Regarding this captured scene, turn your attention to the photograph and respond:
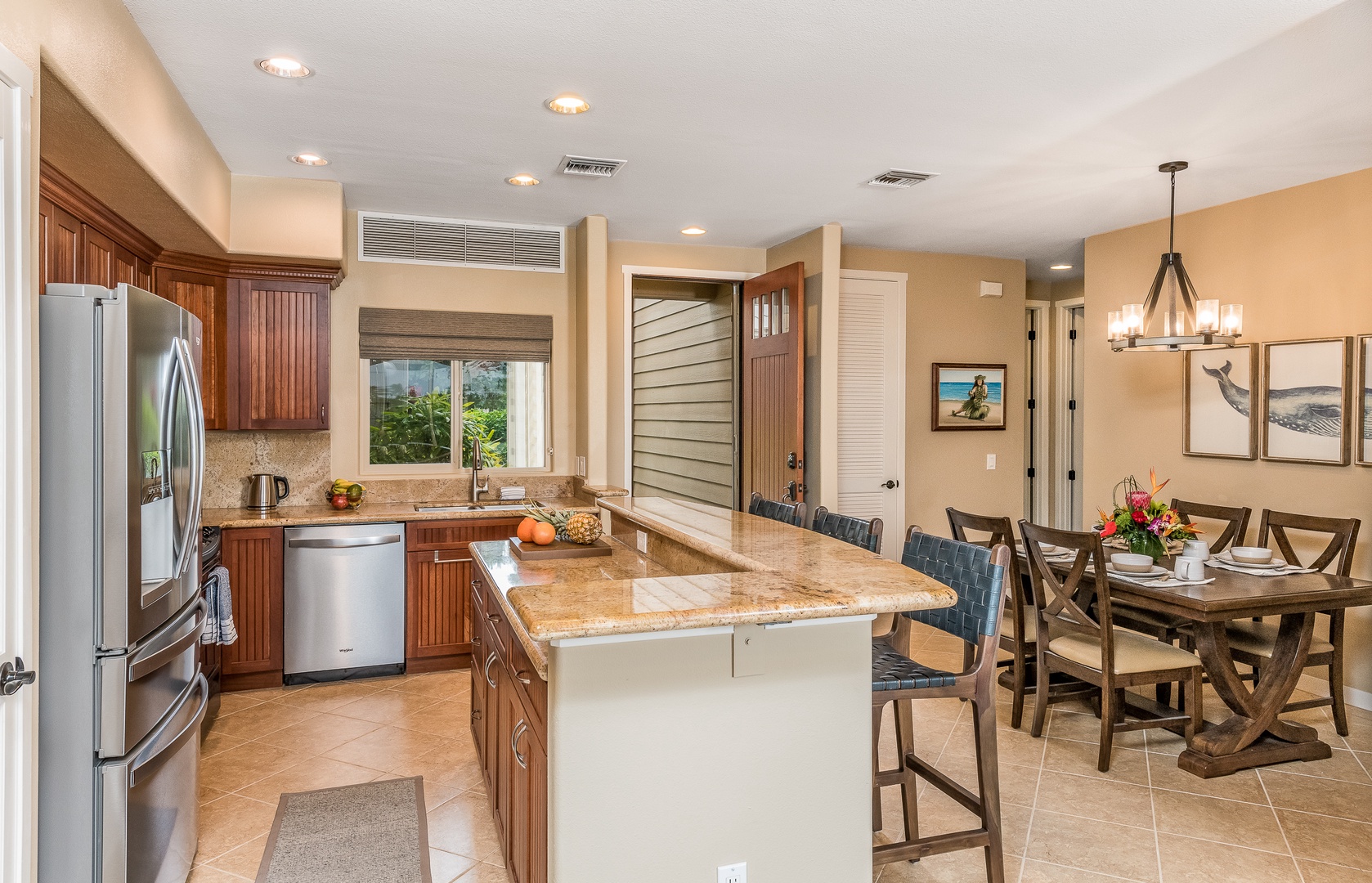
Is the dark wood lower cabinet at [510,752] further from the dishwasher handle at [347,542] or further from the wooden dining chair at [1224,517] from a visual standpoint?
the wooden dining chair at [1224,517]

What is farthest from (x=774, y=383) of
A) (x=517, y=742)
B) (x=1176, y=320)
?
(x=517, y=742)

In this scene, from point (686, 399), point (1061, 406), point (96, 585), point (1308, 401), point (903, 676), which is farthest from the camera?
point (686, 399)

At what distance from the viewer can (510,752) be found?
Result: 2271mm

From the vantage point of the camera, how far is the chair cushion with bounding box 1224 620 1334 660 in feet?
11.8

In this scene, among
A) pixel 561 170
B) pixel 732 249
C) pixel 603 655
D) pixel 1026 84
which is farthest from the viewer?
pixel 732 249

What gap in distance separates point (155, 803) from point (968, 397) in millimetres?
5482

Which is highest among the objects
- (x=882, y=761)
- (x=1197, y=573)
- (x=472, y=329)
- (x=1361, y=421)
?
(x=472, y=329)

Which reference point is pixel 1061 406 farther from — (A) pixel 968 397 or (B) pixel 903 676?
(B) pixel 903 676

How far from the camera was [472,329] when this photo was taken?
16.8 ft

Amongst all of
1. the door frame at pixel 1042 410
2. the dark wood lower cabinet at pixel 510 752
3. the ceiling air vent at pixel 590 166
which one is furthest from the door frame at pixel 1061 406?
the dark wood lower cabinet at pixel 510 752

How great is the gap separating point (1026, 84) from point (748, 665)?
Answer: 2393 mm

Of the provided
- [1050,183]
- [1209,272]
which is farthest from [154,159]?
[1209,272]

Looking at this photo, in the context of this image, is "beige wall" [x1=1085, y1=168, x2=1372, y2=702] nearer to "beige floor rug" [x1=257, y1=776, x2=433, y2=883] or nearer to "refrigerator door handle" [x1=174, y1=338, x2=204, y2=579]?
"beige floor rug" [x1=257, y1=776, x2=433, y2=883]

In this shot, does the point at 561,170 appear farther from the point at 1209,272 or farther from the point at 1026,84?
the point at 1209,272
